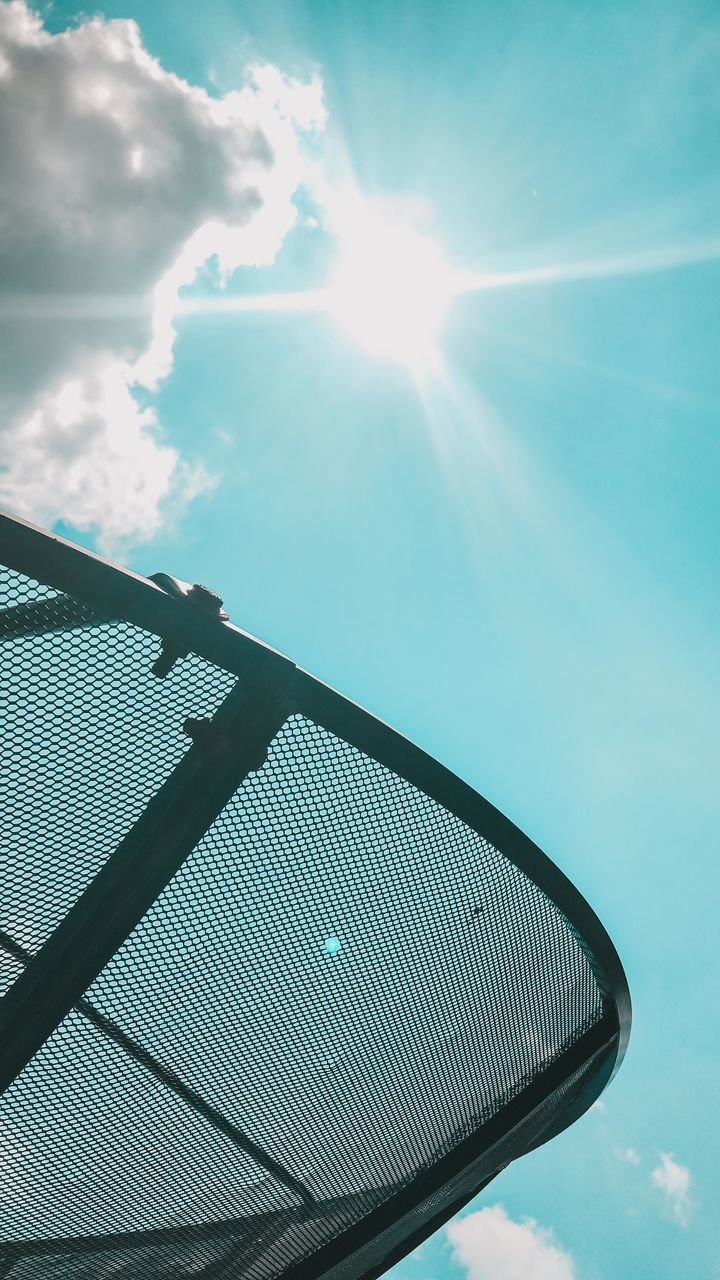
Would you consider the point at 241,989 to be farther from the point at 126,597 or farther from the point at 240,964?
the point at 126,597

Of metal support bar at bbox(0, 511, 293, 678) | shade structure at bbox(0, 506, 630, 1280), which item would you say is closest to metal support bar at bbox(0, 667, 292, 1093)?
shade structure at bbox(0, 506, 630, 1280)

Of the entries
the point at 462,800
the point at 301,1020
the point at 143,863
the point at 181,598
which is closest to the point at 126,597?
the point at 181,598

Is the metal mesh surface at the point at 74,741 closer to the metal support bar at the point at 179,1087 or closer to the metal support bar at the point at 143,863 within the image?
the metal support bar at the point at 143,863

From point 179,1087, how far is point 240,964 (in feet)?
3.13

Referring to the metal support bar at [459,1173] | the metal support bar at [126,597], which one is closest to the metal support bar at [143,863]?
the metal support bar at [126,597]

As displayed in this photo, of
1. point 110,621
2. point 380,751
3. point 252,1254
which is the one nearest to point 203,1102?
point 252,1254

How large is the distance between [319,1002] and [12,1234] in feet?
8.06

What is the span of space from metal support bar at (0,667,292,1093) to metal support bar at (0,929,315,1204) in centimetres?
17

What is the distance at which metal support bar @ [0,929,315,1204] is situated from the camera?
2777 mm

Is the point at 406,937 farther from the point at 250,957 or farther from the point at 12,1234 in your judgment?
the point at 12,1234

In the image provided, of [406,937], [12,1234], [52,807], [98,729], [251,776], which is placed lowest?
[12,1234]

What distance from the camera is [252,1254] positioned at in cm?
447

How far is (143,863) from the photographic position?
2.53m

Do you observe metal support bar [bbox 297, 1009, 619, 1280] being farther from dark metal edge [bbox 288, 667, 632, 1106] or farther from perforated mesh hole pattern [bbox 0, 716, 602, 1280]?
dark metal edge [bbox 288, 667, 632, 1106]
